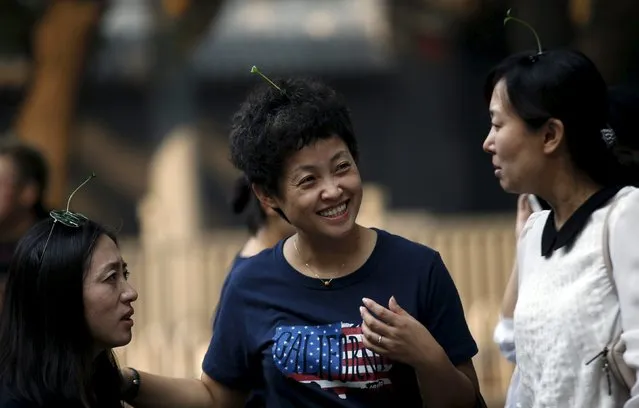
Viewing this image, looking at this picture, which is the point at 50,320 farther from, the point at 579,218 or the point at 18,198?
the point at 18,198

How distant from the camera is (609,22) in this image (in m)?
7.10

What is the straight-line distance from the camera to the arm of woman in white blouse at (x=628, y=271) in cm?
259

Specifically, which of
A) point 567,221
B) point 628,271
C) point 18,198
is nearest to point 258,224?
point 18,198

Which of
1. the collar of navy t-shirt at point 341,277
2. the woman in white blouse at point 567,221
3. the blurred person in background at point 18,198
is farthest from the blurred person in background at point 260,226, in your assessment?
the woman in white blouse at point 567,221

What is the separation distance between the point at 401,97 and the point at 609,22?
7.99 metres

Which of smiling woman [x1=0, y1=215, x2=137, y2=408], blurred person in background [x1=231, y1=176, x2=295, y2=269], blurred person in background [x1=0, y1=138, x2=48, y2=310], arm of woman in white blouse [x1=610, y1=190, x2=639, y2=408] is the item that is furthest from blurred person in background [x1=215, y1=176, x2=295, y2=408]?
arm of woman in white blouse [x1=610, y1=190, x2=639, y2=408]

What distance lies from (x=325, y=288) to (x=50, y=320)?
0.65m

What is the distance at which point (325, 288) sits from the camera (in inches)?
118

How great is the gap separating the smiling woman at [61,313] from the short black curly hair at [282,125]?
414 mm

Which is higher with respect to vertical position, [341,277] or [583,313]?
[341,277]

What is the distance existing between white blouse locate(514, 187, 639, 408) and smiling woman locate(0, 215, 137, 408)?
0.97m

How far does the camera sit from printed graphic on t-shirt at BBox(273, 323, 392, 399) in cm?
290

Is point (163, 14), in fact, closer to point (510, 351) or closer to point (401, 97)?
point (401, 97)

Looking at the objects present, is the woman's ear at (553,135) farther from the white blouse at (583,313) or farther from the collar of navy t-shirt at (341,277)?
the collar of navy t-shirt at (341,277)
